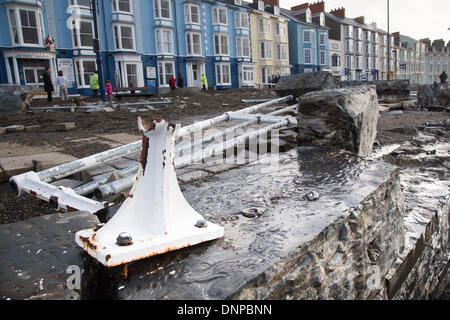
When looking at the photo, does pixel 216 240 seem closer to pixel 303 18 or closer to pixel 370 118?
pixel 370 118

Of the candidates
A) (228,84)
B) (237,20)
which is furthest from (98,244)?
(237,20)

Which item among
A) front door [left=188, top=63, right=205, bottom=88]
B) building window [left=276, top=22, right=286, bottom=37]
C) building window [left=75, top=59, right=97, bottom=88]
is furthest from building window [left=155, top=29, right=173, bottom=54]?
building window [left=276, top=22, right=286, bottom=37]

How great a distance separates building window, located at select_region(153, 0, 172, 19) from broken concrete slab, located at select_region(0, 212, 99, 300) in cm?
3011

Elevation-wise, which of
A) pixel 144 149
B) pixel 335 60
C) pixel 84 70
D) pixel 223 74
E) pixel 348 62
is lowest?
pixel 144 149

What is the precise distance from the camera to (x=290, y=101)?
774cm

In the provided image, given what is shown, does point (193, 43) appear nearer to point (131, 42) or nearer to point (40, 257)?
point (131, 42)

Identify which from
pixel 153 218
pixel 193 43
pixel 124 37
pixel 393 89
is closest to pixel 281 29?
pixel 193 43

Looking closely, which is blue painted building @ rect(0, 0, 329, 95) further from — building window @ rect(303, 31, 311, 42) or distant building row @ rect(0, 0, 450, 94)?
building window @ rect(303, 31, 311, 42)

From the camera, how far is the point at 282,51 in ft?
134

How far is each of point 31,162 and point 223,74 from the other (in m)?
31.9

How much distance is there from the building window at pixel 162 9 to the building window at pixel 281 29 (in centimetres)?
1558

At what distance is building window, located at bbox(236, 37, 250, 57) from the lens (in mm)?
35844

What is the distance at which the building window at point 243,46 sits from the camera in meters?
35.8

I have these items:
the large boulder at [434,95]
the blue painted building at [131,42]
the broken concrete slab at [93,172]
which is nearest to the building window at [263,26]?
the blue painted building at [131,42]
